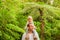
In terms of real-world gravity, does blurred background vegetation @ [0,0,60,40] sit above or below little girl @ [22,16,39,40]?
above

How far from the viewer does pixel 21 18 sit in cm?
945

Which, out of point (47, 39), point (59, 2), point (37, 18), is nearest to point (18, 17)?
point (37, 18)

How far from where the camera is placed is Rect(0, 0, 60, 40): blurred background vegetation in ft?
27.2

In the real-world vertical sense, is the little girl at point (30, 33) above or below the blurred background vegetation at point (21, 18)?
below

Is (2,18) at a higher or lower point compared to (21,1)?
lower

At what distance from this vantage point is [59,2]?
1179cm

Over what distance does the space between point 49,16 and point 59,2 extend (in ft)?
10.4

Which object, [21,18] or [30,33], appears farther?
[21,18]

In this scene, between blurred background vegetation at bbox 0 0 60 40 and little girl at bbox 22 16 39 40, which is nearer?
little girl at bbox 22 16 39 40

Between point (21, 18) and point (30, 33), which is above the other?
point (21, 18)

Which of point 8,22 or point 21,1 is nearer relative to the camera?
point 8,22

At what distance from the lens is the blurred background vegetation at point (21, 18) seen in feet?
27.2

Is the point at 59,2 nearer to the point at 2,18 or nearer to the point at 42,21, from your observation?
the point at 42,21

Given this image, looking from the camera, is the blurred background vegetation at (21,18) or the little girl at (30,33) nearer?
the little girl at (30,33)
